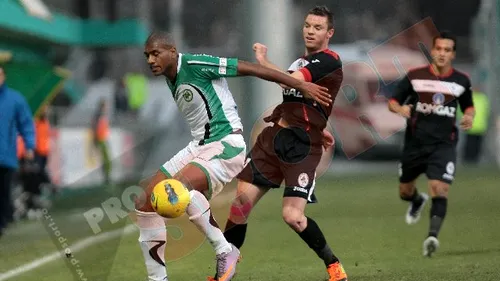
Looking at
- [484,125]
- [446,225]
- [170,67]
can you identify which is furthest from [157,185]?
[484,125]

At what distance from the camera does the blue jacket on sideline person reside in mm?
14266

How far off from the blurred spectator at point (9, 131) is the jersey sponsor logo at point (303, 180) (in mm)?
6153

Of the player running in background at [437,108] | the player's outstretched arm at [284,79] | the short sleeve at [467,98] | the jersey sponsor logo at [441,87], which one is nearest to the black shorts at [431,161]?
the player running in background at [437,108]

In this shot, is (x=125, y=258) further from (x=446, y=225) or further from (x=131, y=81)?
(x=131, y=81)

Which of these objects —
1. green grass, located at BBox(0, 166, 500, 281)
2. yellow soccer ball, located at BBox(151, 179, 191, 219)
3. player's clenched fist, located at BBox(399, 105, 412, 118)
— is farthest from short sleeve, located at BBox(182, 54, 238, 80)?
player's clenched fist, located at BBox(399, 105, 412, 118)

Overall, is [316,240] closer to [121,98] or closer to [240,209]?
[240,209]

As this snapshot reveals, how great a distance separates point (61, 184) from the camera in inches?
993

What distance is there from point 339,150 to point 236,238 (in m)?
25.4

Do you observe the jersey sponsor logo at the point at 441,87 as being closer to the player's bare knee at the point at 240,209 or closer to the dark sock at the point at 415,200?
the dark sock at the point at 415,200

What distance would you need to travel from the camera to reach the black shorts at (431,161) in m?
12.0

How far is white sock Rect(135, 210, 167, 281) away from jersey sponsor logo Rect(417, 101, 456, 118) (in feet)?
14.6

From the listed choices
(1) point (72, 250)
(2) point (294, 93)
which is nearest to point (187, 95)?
(2) point (294, 93)

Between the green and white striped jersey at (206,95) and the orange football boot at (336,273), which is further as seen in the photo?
the orange football boot at (336,273)

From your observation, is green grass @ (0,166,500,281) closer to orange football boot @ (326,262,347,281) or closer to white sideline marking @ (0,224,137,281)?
white sideline marking @ (0,224,137,281)
